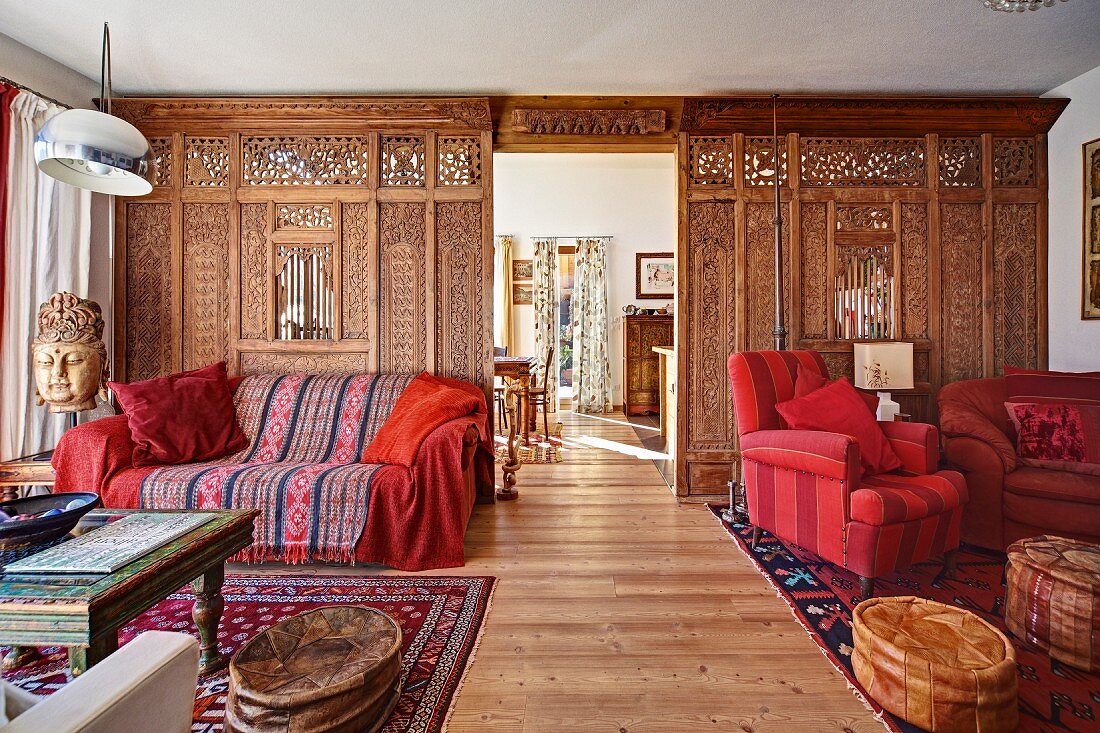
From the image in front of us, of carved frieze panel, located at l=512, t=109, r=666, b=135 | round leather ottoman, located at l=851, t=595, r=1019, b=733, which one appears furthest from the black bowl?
carved frieze panel, located at l=512, t=109, r=666, b=135

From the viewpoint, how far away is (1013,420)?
10.1ft

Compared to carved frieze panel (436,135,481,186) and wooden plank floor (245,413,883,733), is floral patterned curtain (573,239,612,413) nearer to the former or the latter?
carved frieze panel (436,135,481,186)

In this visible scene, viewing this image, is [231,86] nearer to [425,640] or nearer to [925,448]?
[425,640]

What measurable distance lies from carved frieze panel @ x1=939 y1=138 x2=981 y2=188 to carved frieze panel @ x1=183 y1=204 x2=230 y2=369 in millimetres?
5311

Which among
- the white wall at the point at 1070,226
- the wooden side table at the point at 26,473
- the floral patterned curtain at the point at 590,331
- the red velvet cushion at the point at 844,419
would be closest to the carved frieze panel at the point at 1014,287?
the white wall at the point at 1070,226

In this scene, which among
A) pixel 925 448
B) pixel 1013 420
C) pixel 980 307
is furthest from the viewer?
pixel 980 307

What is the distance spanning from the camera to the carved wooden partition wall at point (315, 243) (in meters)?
3.76

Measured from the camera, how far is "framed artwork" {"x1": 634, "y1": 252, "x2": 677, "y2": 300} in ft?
26.6

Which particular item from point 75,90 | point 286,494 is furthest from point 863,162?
point 75,90

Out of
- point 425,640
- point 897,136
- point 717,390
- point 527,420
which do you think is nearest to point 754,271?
point 717,390

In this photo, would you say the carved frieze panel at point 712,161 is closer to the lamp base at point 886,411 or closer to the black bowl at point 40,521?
the lamp base at point 886,411

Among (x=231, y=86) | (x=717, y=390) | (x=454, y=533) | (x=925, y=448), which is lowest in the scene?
(x=454, y=533)

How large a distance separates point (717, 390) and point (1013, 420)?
171 cm

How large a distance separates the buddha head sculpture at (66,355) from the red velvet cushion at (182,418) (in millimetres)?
134
